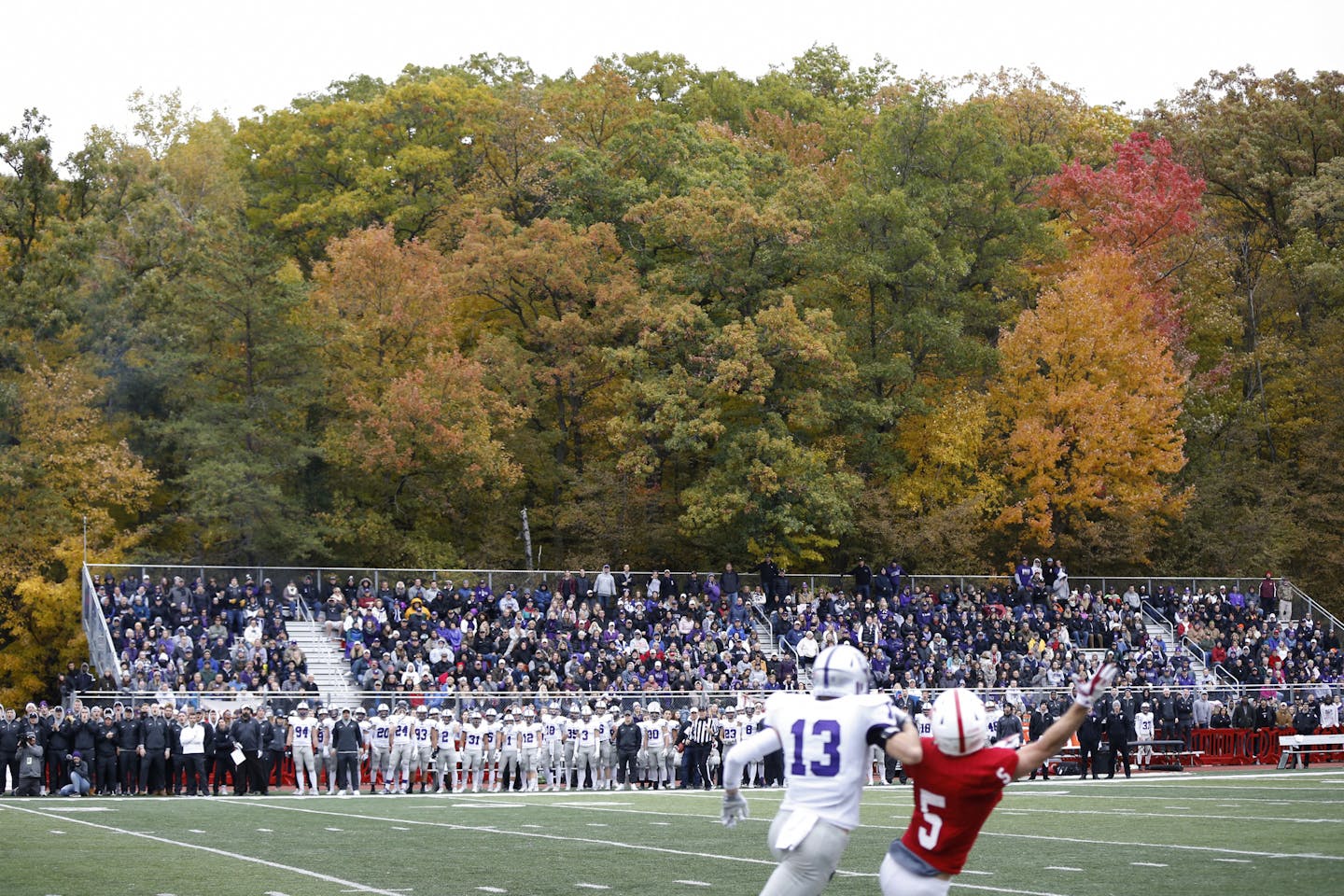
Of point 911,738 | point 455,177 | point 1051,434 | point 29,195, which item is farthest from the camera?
point 455,177

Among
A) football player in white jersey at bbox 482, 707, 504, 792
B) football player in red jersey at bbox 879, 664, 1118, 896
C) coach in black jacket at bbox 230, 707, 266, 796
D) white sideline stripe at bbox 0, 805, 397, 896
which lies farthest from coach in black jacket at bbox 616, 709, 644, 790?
football player in red jersey at bbox 879, 664, 1118, 896

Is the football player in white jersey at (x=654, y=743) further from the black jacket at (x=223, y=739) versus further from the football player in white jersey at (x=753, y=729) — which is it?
the black jacket at (x=223, y=739)

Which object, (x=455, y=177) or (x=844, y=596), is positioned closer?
(x=844, y=596)

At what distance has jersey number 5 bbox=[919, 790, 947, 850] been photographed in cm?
654

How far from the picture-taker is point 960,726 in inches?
258

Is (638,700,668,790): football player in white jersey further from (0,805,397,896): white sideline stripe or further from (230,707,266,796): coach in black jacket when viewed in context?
(0,805,397,896): white sideline stripe

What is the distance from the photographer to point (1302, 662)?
34250 mm

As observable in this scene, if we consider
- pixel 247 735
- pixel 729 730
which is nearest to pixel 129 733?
pixel 247 735

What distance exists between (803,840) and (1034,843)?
8.29 m

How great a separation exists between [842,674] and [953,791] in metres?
0.77

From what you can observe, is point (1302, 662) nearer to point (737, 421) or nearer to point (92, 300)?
point (737, 421)

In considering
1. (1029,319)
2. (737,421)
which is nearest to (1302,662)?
(1029,319)

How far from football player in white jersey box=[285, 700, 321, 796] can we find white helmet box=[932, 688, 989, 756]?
1900 centimetres

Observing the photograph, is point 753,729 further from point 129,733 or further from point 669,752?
point 129,733
